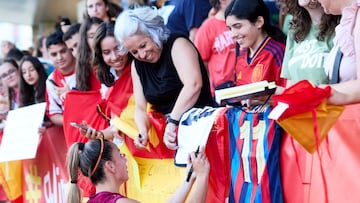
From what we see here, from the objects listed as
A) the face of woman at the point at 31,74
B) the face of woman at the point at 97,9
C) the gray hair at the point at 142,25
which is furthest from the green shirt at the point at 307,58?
the face of woman at the point at 31,74

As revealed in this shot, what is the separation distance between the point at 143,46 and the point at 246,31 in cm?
65

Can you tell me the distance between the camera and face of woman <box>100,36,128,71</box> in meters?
4.64

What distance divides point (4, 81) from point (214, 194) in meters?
4.00

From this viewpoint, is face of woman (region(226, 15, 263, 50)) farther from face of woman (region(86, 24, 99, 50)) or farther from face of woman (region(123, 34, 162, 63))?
face of woman (region(86, 24, 99, 50))

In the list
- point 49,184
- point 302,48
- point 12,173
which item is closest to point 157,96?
point 302,48

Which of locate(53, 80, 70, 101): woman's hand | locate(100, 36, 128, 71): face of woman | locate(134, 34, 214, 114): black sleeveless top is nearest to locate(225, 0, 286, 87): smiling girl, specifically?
locate(134, 34, 214, 114): black sleeveless top

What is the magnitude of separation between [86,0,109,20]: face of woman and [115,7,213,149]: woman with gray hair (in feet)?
6.22

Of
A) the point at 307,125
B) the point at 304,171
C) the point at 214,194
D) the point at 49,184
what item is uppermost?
the point at 307,125

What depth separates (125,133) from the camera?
14.6ft

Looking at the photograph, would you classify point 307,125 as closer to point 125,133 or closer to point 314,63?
point 314,63

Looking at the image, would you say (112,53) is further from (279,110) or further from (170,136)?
(279,110)

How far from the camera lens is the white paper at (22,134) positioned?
18.1 ft

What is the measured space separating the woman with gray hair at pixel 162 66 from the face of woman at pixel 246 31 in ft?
1.07

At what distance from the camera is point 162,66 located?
13.3 ft
